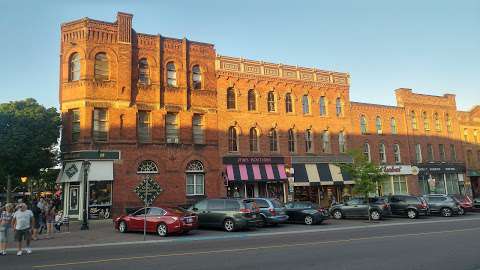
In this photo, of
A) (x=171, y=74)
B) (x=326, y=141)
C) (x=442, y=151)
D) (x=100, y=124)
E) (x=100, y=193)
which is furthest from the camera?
(x=442, y=151)

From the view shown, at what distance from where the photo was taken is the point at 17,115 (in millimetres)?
26938

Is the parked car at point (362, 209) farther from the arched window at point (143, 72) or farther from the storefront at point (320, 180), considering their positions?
the arched window at point (143, 72)

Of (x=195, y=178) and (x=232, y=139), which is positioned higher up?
(x=232, y=139)

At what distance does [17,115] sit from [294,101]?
73.4ft

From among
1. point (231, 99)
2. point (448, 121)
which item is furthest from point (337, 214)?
point (448, 121)

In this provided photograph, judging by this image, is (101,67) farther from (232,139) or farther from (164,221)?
(164,221)

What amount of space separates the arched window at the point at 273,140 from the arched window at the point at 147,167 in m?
10.6

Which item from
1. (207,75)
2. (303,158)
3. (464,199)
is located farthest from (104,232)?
(464,199)

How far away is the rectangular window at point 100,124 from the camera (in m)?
26.8

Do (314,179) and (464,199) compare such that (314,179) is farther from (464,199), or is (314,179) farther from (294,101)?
(464,199)

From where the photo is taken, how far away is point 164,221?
724 inches

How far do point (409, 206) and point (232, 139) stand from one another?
46.6ft

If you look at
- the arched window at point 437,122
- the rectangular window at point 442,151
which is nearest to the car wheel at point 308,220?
the rectangular window at point 442,151

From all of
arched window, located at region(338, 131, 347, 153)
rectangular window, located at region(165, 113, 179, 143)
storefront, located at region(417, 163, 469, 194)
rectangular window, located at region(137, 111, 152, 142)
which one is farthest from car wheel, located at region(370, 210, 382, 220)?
storefront, located at region(417, 163, 469, 194)
